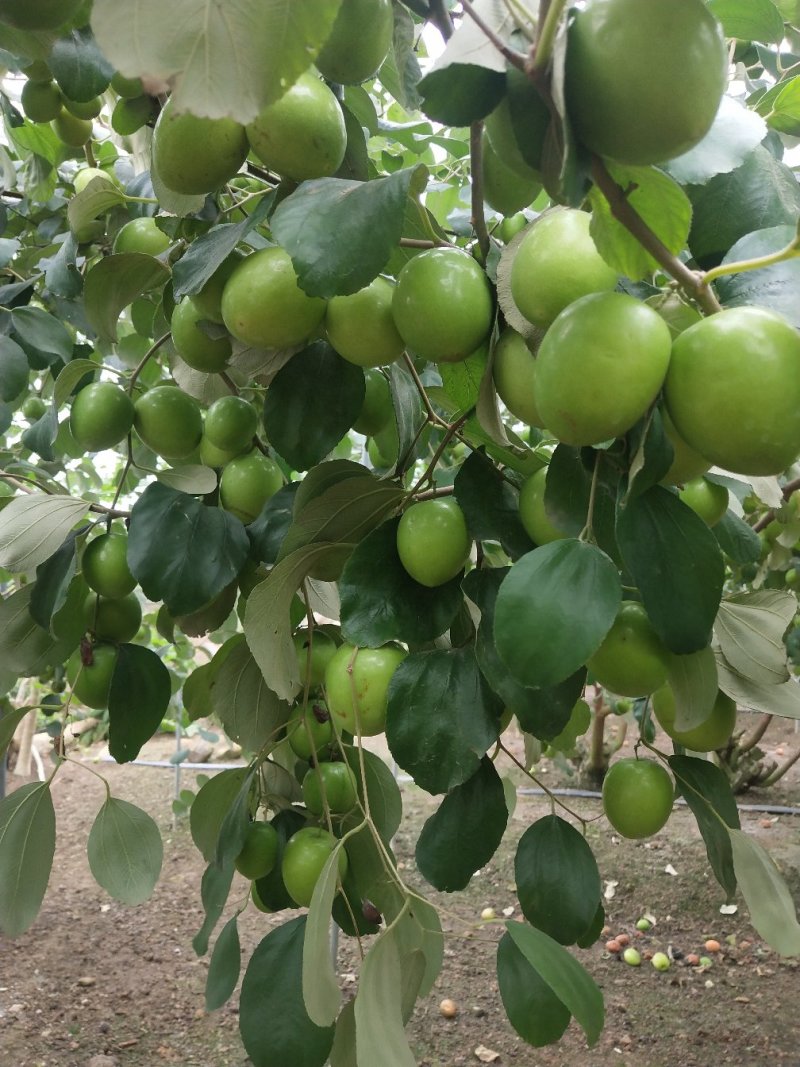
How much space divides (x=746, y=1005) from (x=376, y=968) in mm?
2313

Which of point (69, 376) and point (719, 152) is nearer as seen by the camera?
point (719, 152)

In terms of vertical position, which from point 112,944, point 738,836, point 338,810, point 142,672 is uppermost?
point 738,836

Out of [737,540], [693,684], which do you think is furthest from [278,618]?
[737,540]

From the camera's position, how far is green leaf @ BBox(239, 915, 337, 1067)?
727 millimetres

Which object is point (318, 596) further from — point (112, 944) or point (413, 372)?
point (112, 944)

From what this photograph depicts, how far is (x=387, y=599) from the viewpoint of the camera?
2.05 feet

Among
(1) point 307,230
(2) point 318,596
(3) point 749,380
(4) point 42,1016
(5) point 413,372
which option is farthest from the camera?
(4) point 42,1016

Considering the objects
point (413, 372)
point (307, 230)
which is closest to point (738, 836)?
point (413, 372)

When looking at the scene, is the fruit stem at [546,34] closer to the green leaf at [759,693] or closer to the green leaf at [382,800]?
the green leaf at [759,693]

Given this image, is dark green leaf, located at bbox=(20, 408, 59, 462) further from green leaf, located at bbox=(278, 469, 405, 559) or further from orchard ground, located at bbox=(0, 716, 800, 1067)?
orchard ground, located at bbox=(0, 716, 800, 1067)

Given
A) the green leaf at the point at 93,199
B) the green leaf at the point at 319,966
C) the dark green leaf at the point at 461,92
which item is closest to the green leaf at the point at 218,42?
the dark green leaf at the point at 461,92

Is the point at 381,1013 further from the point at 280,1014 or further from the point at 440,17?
the point at 440,17

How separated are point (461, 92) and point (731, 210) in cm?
23

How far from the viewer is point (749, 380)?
0.35 m
